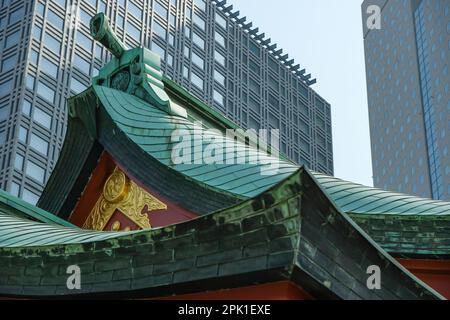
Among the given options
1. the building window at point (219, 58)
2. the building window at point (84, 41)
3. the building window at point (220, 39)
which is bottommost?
the building window at point (84, 41)

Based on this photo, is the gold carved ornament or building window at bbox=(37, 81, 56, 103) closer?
the gold carved ornament

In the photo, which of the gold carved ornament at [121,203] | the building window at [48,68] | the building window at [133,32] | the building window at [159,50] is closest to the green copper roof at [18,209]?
the gold carved ornament at [121,203]

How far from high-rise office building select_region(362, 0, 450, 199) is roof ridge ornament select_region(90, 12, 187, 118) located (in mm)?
78118

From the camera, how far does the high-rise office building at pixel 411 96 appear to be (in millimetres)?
95812

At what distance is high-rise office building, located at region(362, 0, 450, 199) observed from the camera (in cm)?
9581

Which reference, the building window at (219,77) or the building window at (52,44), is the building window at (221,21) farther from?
the building window at (52,44)

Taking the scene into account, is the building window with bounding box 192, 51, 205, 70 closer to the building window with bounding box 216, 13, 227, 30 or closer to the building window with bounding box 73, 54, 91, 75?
the building window with bounding box 216, 13, 227, 30

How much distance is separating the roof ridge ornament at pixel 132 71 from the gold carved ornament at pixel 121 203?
1.57m

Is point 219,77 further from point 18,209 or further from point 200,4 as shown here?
point 18,209

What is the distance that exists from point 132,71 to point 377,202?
510 cm

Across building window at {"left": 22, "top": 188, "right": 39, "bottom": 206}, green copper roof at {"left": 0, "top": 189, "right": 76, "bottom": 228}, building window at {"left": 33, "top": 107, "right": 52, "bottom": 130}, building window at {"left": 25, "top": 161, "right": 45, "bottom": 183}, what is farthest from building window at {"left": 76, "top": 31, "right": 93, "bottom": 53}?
green copper roof at {"left": 0, "top": 189, "right": 76, "bottom": 228}
